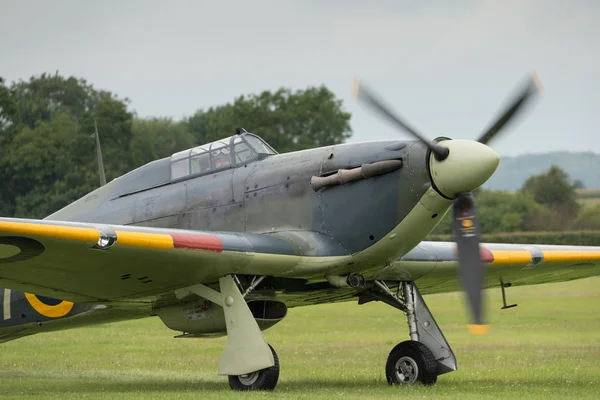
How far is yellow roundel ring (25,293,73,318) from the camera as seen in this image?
14195 mm

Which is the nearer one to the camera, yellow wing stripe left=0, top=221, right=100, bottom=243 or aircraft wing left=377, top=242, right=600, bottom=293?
yellow wing stripe left=0, top=221, right=100, bottom=243

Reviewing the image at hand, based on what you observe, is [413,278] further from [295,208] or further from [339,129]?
[339,129]

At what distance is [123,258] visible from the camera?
1174 centimetres

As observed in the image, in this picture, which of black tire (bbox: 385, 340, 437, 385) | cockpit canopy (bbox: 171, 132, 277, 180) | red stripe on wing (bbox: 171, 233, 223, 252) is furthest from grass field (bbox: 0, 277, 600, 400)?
cockpit canopy (bbox: 171, 132, 277, 180)

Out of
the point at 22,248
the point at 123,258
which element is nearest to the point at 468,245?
the point at 123,258

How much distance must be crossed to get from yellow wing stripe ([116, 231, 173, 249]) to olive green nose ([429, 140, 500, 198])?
317cm

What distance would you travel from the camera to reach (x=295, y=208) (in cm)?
1289

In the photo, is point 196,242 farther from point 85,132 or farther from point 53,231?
point 85,132

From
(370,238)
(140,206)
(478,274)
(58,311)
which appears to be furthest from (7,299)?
(478,274)

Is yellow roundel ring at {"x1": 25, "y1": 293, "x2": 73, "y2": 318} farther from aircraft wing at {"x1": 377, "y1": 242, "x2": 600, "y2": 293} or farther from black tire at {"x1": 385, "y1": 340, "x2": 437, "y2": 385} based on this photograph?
black tire at {"x1": 385, "y1": 340, "x2": 437, "y2": 385}

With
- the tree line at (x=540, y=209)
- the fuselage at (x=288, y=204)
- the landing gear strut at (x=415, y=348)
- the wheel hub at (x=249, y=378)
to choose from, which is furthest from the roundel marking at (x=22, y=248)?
the tree line at (x=540, y=209)

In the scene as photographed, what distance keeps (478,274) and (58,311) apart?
19.3 ft

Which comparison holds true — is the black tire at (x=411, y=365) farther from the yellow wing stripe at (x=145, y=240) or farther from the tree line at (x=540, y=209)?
the tree line at (x=540, y=209)

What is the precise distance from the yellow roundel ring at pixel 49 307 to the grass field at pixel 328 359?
98 cm
